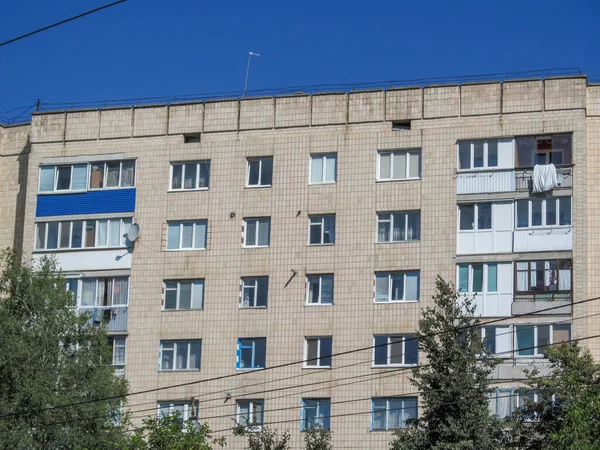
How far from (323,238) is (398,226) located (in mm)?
3052

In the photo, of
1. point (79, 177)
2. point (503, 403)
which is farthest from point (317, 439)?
point (79, 177)

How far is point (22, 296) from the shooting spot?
173ft

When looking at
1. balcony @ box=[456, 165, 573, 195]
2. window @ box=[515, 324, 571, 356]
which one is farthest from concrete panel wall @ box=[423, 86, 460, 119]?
window @ box=[515, 324, 571, 356]

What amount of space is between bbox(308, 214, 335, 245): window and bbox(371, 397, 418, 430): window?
22.2 feet

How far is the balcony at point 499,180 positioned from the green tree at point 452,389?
1068cm

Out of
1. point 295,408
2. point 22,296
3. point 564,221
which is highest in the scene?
point 564,221

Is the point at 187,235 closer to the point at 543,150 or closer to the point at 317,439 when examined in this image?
the point at 317,439

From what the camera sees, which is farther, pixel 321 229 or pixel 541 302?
pixel 321 229

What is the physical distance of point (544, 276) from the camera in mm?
51812

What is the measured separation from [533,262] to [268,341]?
10.7m

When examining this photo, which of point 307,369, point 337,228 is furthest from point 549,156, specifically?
point 307,369

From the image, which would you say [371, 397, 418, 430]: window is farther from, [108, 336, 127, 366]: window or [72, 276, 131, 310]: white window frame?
[72, 276, 131, 310]: white window frame

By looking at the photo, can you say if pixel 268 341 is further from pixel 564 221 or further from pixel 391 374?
pixel 564 221

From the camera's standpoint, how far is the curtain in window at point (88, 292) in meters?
57.4
